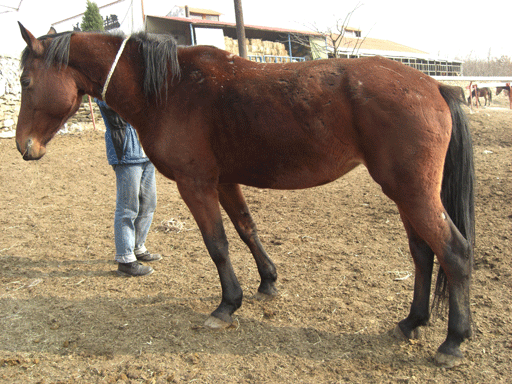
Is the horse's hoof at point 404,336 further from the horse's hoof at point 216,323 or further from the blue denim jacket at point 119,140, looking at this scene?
the blue denim jacket at point 119,140

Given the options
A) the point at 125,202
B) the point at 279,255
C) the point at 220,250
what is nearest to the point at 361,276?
the point at 279,255

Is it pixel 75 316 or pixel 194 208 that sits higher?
pixel 194 208

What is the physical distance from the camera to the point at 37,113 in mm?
2658

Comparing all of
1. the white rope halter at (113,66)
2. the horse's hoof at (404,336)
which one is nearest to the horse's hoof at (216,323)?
the horse's hoof at (404,336)

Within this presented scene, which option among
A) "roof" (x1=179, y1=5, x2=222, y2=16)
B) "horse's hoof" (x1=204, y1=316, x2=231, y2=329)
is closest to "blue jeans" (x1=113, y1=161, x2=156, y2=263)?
"horse's hoof" (x1=204, y1=316, x2=231, y2=329)

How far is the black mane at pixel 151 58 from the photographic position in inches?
103

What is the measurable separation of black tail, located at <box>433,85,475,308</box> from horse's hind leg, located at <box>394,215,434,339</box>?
13 centimetres

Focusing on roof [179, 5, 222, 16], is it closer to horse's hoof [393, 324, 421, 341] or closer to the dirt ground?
the dirt ground

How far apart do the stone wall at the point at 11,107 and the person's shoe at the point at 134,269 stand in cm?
995

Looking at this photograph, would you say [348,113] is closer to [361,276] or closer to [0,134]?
[361,276]

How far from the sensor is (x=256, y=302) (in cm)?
315

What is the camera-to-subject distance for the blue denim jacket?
11.6ft

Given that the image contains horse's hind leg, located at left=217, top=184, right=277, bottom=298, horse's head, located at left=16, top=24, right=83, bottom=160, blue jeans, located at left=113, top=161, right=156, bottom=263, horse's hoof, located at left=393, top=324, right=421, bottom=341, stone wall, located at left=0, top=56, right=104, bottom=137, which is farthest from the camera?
stone wall, located at left=0, top=56, right=104, bottom=137

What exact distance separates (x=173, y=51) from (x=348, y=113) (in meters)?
1.36
